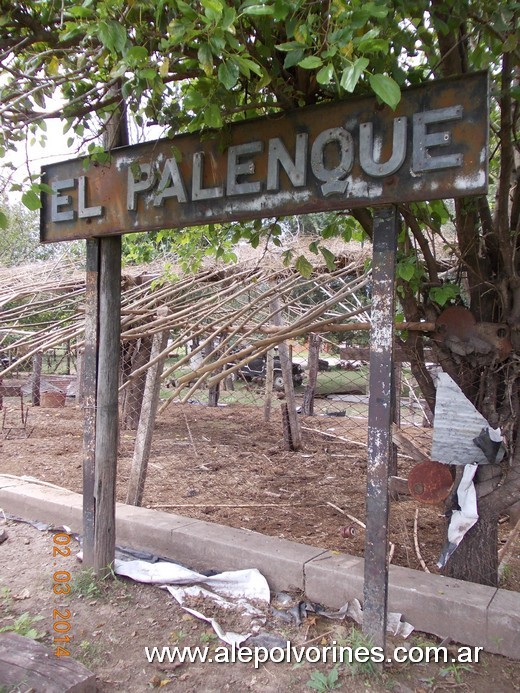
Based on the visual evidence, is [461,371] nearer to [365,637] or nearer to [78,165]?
[365,637]

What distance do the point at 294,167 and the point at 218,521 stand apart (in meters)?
3.52

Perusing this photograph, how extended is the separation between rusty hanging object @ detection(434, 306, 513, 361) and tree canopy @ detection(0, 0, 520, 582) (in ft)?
0.17

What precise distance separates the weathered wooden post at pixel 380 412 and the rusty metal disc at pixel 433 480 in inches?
31.8

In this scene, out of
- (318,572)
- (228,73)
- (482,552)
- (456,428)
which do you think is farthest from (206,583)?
(228,73)

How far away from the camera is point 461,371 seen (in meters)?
3.32

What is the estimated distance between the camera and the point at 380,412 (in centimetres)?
247

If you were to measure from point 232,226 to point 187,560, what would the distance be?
2.37 meters

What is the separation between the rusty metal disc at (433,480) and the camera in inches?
125

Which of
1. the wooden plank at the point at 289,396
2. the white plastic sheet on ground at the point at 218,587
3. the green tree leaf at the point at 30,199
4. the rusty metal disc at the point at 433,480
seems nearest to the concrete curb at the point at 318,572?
the white plastic sheet on ground at the point at 218,587

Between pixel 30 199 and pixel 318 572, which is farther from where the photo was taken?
pixel 318 572

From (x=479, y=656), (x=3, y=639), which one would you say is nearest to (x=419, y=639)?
(x=479, y=656)

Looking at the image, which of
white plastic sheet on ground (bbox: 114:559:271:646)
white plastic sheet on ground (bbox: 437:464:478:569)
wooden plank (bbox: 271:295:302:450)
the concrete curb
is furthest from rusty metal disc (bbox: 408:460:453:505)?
wooden plank (bbox: 271:295:302:450)

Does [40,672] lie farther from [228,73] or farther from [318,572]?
Answer: [228,73]

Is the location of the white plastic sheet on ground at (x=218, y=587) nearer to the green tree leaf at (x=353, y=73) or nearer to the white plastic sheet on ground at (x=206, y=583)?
the white plastic sheet on ground at (x=206, y=583)
